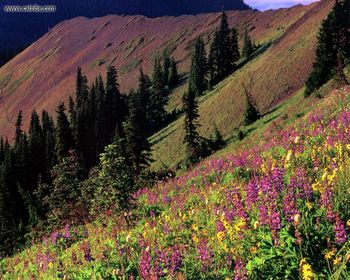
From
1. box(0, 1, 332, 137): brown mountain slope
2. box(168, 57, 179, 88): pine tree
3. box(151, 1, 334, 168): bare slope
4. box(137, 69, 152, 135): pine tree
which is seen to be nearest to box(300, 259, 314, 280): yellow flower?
box(151, 1, 334, 168): bare slope

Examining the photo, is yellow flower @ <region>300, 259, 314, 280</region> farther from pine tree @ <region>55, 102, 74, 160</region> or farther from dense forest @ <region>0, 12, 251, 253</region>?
pine tree @ <region>55, 102, 74, 160</region>

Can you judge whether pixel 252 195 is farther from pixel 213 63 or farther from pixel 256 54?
pixel 213 63

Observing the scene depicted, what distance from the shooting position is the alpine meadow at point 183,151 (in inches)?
194

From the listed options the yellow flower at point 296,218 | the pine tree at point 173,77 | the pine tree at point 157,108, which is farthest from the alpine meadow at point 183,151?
the pine tree at point 173,77

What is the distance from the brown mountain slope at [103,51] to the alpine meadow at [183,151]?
0.75 metres

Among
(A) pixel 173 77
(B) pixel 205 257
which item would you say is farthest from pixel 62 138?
(B) pixel 205 257

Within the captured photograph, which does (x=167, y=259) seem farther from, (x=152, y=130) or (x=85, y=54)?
(x=85, y=54)

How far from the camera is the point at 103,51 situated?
15450cm

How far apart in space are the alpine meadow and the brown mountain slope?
75cm

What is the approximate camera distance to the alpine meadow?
4.92 meters

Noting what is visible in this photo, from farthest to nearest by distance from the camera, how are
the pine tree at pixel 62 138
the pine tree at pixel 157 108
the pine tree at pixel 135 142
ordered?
the pine tree at pixel 157 108 → the pine tree at pixel 62 138 → the pine tree at pixel 135 142

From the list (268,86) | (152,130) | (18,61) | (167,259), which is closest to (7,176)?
(152,130)

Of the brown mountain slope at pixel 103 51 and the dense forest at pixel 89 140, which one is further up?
the brown mountain slope at pixel 103 51

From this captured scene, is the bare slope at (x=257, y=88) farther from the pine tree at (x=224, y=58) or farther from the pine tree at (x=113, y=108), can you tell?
the pine tree at (x=224, y=58)
